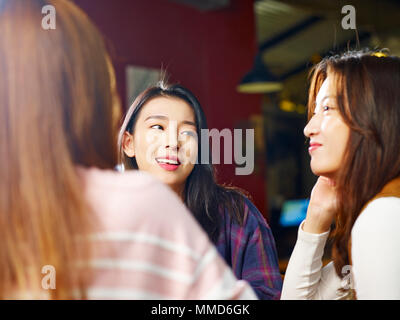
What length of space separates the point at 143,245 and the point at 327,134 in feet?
1.33

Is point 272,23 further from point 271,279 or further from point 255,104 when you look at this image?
point 271,279

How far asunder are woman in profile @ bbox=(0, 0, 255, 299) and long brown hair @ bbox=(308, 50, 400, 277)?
30 cm

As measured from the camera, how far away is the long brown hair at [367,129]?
82 cm

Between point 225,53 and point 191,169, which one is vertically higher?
point 225,53

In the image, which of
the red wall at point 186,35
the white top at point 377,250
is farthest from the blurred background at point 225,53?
the white top at point 377,250

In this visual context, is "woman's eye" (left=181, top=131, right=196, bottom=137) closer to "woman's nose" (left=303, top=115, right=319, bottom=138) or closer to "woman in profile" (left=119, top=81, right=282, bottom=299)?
"woman in profile" (left=119, top=81, right=282, bottom=299)

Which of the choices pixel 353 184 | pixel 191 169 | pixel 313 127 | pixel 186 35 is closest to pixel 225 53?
pixel 186 35

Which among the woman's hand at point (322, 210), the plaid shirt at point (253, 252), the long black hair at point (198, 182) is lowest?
the plaid shirt at point (253, 252)

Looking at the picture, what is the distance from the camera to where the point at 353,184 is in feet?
2.74

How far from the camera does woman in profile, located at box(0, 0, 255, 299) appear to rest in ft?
2.16

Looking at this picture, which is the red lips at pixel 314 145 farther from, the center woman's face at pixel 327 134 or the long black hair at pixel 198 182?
the long black hair at pixel 198 182

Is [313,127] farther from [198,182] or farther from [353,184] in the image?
[198,182]

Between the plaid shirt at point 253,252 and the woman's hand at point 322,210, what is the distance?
4.8 inches

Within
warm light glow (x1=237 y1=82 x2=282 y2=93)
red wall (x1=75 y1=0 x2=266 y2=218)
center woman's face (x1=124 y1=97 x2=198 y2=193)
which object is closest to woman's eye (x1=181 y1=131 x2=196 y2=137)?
center woman's face (x1=124 y1=97 x2=198 y2=193)
